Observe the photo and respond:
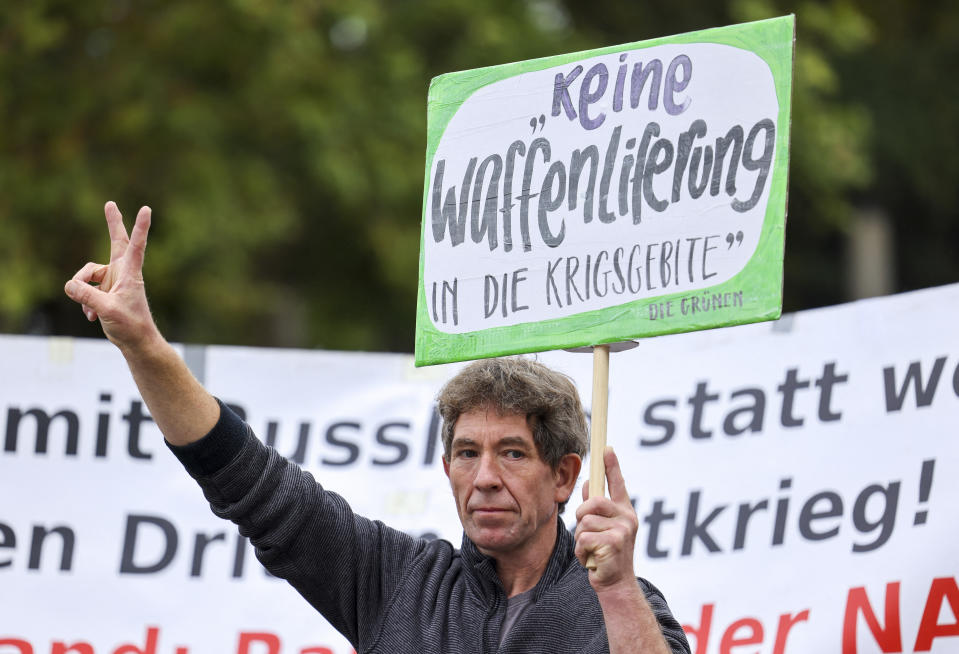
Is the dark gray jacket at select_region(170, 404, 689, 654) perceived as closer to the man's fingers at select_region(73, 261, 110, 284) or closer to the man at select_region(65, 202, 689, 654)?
the man at select_region(65, 202, 689, 654)

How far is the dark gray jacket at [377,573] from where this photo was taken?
2.93 meters

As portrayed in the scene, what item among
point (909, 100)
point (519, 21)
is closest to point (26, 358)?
point (519, 21)

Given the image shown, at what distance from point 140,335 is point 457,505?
→ 0.69 metres

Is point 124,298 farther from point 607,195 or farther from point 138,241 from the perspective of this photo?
point 607,195

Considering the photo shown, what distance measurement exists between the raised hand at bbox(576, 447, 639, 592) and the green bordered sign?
337 mm

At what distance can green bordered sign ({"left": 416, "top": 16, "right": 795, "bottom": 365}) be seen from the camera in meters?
2.80

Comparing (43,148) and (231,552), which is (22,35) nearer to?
(43,148)

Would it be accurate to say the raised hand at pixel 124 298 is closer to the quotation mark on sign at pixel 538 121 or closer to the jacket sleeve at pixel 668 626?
the quotation mark on sign at pixel 538 121

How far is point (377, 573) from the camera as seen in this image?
10.3 ft

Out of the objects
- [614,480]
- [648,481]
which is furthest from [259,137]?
[614,480]

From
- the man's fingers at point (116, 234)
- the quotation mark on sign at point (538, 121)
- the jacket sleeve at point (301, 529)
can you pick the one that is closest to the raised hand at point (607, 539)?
the jacket sleeve at point (301, 529)

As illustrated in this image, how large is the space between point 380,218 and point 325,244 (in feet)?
3.15

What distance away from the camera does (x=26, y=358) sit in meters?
4.43

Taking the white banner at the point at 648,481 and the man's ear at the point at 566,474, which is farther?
the white banner at the point at 648,481
